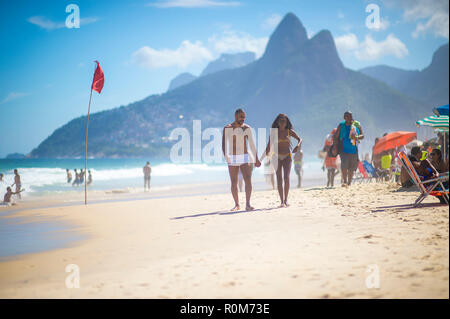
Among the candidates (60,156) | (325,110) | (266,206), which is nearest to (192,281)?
(266,206)

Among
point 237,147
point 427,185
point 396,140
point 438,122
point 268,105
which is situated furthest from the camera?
point 268,105

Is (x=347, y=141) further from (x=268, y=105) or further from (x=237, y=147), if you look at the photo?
(x=268, y=105)

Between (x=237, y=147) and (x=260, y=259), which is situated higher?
(x=237, y=147)

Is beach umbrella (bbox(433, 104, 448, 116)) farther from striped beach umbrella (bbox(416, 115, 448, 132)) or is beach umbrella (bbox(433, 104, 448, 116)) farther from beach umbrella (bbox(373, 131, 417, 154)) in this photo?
beach umbrella (bbox(373, 131, 417, 154))

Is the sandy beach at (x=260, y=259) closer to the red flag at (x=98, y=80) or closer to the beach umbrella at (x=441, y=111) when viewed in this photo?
the beach umbrella at (x=441, y=111)

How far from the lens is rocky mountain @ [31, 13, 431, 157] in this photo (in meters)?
108

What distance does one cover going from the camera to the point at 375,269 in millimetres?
2834

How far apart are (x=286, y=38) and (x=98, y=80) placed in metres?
157

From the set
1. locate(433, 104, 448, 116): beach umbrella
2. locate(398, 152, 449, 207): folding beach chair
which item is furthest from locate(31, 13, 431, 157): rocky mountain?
locate(398, 152, 449, 207): folding beach chair

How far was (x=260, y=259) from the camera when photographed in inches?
135

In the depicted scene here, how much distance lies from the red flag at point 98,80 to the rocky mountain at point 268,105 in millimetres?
94994

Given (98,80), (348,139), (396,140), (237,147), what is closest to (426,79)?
(396,140)
